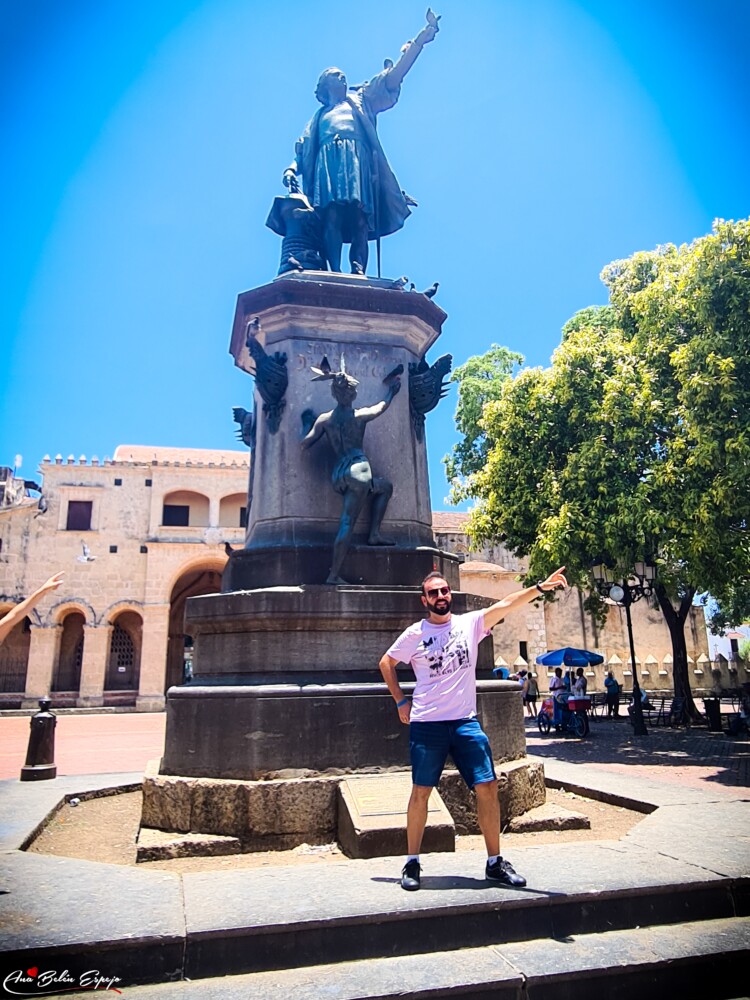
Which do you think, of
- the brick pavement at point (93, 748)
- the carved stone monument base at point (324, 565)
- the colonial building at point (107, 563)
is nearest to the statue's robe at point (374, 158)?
the carved stone monument base at point (324, 565)

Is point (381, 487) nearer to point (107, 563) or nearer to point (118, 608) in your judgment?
point (118, 608)

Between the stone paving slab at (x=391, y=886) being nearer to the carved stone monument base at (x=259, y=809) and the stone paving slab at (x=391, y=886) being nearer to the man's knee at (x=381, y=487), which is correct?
the carved stone monument base at (x=259, y=809)

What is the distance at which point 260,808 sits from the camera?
460 cm

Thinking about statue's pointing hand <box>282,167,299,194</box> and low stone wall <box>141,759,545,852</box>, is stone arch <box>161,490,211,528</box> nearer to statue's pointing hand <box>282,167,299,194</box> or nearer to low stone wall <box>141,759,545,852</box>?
statue's pointing hand <box>282,167,299,194</box>

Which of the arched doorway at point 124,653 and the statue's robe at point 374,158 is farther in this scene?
the arched doorway at point 124,653

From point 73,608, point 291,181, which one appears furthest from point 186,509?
point 291,181

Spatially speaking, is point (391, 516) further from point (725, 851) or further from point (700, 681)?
point (700, 681)

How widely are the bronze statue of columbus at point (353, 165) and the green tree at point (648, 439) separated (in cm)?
586

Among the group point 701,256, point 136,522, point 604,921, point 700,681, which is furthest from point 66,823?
point 136,522

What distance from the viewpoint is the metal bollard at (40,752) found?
24.5 ft

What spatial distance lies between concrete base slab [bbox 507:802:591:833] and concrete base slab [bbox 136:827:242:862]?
1887mm

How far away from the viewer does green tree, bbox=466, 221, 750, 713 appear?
1115 centimetres

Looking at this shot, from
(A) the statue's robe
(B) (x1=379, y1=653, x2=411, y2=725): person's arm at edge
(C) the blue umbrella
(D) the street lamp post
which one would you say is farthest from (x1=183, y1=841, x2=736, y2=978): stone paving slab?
(C) the blue umbrella

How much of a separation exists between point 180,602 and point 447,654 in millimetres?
40198
